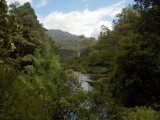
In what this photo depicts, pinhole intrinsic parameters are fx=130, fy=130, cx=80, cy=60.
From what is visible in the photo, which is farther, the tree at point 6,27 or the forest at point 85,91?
the tree at point 6,27

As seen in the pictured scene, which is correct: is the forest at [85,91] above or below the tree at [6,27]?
below

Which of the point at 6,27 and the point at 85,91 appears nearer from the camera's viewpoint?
the point at 6,27

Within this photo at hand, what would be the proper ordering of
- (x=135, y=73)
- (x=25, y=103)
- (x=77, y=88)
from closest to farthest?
(x=25, y=103), (x=77, y=88), (x=135, y=73)

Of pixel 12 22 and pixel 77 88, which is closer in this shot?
pixel 12 22

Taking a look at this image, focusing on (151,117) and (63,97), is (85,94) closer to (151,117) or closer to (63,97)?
(63,97)

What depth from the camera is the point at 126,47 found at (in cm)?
789

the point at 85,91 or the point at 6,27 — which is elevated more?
the point at 6,27

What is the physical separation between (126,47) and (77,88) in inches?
213

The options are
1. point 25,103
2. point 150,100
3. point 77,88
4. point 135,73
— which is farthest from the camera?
point 135,73

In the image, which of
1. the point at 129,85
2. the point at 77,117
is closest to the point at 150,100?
the point at 129,85

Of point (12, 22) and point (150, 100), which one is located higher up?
point (12, 22)

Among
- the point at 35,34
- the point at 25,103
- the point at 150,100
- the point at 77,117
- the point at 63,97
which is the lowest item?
the point at 150,100

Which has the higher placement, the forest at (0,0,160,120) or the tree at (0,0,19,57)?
the tree at (0,0,19,57)

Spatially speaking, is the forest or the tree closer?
the forest
